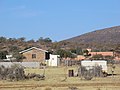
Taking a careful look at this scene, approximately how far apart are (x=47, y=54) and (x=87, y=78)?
62056 millimetres

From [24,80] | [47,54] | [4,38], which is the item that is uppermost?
[4,38]

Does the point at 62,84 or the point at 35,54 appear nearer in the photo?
the point at 62,84

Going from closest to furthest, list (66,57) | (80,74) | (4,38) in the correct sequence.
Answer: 1. (80,74)
2. (66,57)
3. (4,38)

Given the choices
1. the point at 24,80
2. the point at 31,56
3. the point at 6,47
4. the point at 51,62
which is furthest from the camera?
the point at 6,47

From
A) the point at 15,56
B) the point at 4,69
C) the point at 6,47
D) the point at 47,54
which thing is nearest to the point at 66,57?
the point at 47,54

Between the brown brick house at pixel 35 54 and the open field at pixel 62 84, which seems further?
the brown brick house at pixel 35 54

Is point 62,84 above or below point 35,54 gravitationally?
below

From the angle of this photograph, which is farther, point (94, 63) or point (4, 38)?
point (4, 38)

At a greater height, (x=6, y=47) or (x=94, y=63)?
→ (x=6, y=47)

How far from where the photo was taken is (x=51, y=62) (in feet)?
303

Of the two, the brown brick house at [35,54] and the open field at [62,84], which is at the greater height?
the brown brick house at [35,54]

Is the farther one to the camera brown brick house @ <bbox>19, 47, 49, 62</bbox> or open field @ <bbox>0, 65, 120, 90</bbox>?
brown brick house @ <bbox>19, 47, 49, 62</bbox>

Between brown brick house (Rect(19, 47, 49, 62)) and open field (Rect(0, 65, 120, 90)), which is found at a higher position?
brown brick house (Rect(19, 47, 49, 62))

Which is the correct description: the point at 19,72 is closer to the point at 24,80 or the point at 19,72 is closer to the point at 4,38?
the point at 24,80
